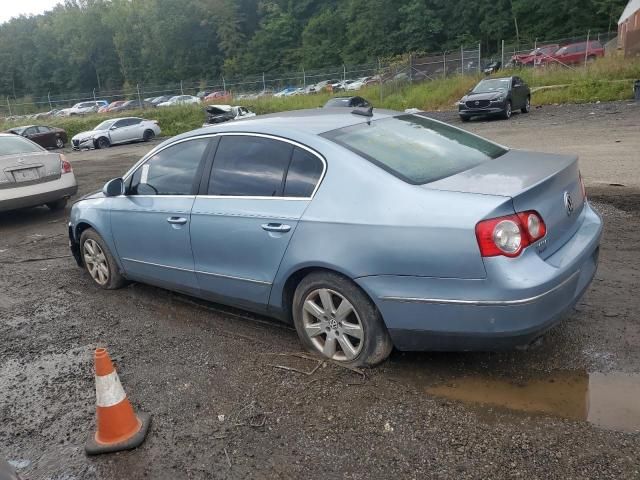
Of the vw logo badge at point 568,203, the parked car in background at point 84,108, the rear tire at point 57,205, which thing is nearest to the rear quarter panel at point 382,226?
the vw logo badge at point 568,203

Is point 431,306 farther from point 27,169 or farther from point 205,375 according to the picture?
point 27,169

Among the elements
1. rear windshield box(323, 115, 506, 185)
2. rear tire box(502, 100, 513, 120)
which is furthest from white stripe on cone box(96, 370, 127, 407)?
rear tire box(502, 100, 513, 120)

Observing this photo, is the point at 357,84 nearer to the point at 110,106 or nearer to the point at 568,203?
the point at 110,106

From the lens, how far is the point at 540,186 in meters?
3.27

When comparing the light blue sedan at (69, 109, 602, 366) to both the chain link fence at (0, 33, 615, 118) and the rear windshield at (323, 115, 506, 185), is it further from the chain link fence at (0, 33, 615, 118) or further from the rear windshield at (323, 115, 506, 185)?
→ the chain link fence at (0, 33, 615, 118)

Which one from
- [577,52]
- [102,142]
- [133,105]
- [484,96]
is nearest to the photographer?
[484,96]

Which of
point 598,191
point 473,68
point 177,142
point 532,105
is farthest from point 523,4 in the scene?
point 177,142

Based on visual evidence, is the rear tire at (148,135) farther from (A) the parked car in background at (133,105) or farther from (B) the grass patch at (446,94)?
(A) the parked car in background at (133,105)

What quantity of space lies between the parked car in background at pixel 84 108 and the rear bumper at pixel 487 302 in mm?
45922

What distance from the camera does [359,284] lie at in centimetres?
338

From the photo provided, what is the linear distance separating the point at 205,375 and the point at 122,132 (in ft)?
84.4

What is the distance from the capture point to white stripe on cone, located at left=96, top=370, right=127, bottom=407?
3127 mm

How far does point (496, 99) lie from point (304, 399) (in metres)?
19.1

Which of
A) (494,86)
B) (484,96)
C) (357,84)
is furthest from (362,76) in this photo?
(484,96)
